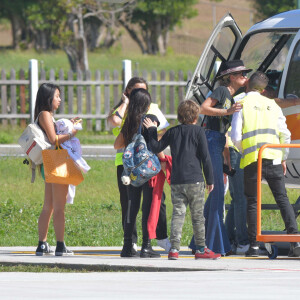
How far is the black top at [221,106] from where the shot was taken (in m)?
10.3

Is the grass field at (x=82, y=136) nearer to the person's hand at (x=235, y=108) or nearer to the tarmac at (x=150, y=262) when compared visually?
the tarmac at (x=150, y=262)

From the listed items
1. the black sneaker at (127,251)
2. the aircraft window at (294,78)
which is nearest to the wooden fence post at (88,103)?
the aircraft window at (294,78)

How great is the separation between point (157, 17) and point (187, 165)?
66.4 meters

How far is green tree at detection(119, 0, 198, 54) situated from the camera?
233 feet

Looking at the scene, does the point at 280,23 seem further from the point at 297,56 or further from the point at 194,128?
the point at 194,128

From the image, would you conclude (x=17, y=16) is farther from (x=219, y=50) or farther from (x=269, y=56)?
A: (x=219, y=50)

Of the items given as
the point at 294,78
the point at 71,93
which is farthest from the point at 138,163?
the point at 71,93

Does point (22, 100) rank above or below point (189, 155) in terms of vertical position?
below

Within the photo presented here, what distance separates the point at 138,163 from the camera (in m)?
9.94

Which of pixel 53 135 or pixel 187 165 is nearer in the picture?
pixel 187 165

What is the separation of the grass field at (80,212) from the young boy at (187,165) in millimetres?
2022

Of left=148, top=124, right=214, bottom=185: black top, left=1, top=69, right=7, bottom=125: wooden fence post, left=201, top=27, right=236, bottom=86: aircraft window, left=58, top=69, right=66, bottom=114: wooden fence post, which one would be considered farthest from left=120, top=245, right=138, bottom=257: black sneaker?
left=1, top=69, right=7, bottom=125: wooden fence post

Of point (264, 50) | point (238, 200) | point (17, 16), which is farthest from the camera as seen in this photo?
point (17, 16)
